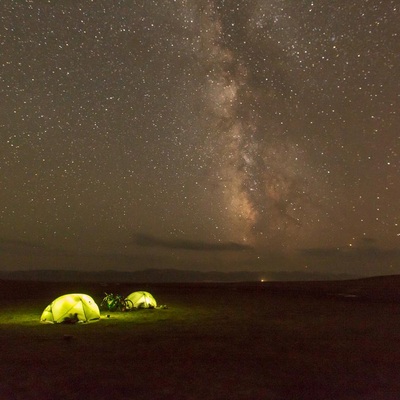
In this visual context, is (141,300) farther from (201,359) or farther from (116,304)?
→ (201,359)

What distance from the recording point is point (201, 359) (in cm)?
1238

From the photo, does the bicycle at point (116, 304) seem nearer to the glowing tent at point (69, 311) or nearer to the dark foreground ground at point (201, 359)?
the dark foreground ground at point (201, 359)

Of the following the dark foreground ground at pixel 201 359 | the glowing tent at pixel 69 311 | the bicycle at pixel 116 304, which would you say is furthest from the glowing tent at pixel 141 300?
the glowing tent at pixel 69 311

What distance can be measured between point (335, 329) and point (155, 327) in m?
7.75

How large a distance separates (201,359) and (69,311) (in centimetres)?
960

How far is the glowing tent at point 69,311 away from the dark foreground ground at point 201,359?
751mm

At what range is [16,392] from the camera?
8992 millimetres

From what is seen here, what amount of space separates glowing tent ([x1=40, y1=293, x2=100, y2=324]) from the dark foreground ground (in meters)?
0.75

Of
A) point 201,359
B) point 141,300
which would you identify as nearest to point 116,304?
point 141,300

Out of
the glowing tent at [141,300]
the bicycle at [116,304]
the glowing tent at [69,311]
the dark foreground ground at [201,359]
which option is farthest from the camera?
the glowing tent at [141,300]

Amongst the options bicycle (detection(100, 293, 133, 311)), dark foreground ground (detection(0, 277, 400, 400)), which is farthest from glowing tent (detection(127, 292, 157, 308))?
dark foreground ground (detection(0, 277, 400, 400))

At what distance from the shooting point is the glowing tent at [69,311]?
19766 millimetres

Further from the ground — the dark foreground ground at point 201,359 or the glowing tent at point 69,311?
the glowing tent at point 69,311

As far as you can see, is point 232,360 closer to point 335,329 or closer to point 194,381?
point 194,381
